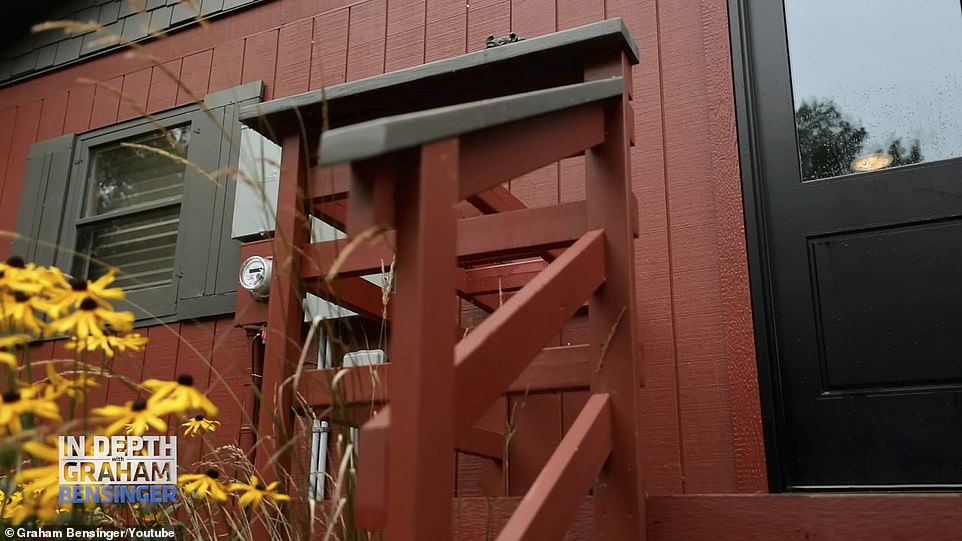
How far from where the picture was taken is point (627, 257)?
1.65 m

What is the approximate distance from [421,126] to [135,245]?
3.30 meters

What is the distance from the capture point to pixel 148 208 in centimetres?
392

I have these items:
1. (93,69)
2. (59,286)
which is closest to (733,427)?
(59,286)

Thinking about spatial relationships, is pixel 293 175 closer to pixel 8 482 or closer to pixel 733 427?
pixel 8 482

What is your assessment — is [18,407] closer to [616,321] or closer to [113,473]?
[113,473]

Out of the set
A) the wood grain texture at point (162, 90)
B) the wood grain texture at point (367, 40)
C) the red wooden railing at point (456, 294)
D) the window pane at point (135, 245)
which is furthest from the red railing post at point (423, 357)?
the wood grain texture at point (162, 90)

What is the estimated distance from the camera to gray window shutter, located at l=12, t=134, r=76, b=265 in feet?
13.4

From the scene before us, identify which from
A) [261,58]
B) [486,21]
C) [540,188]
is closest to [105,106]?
[261,58]

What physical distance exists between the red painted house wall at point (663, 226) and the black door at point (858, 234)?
0.27 ft

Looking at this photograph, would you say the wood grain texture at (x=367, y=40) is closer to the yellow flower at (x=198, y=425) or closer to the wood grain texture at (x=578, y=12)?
the wood grain texture at (x=578, y=12)

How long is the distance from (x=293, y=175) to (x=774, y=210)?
1399 mm

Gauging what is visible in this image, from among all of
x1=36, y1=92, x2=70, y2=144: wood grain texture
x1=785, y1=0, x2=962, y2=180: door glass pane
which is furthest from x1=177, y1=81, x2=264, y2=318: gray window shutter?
x1=785, y1=0, x2=962, y2=180: door glass pane

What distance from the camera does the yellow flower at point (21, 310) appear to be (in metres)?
1.05

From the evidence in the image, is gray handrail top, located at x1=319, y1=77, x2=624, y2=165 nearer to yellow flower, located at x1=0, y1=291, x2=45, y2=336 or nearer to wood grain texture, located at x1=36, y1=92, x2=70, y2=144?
yellow flower, located at x1=0, y1=291, x2=45, y2=336
